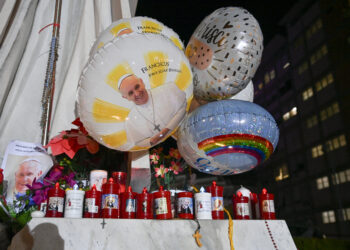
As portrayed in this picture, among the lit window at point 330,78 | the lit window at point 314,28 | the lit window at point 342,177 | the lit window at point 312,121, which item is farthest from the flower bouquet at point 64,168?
the lit window at point 314,28

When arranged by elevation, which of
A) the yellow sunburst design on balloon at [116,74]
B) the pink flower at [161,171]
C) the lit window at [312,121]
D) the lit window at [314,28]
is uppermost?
the lit window at [314,28]

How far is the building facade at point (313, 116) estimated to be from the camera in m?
13.4

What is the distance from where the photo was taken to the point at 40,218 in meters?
1.01

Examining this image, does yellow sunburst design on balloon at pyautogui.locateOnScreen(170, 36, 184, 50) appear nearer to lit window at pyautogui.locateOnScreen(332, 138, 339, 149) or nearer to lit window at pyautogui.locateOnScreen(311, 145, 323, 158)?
lit window at pyautogui.locateOnScreen(332, 138, 339, 149)

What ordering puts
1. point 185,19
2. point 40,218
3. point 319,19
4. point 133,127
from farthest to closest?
1. point 319,19
2. point 185,19
3. point 133,127
4. point 40,218

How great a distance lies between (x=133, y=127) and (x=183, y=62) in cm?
39

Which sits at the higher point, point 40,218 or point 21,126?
point 21,126

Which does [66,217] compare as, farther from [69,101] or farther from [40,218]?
[69,101]

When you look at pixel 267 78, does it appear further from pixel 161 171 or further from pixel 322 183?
pixel 161 171

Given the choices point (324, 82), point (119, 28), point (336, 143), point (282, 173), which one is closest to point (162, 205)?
point (119, 28)

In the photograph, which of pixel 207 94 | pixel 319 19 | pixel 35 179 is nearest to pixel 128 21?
pixel 207 94

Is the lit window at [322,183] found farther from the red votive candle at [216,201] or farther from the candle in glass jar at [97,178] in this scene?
the candle in glass jar at [97,178]

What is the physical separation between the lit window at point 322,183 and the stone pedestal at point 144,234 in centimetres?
1525

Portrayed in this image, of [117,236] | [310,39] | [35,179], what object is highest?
[310,39]
